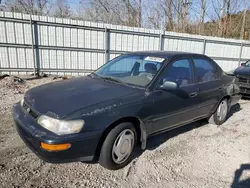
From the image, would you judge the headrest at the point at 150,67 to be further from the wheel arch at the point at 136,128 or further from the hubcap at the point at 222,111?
the hubcap at the point at 222,111

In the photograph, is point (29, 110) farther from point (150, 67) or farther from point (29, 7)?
point (29, 7)

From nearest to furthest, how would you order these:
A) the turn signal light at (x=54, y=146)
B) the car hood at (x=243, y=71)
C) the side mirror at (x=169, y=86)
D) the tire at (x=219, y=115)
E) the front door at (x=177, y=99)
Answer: the turn signal light at (x=54, y=146)
the side mirror at (x=169, y=86)
the front door at (x=177, y=99)
the tire at (x=219, y=115)
the car hood at (x=243, y=71)

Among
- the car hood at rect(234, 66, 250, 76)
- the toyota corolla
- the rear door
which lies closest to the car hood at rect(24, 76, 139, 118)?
the toyota corolla

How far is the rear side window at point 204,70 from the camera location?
3735 mm

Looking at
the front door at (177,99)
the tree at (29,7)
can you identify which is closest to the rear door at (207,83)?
the front door at (177,99)

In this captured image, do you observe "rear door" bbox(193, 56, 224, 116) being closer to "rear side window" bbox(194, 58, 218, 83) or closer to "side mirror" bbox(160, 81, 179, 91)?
"rear side window" bbox(194, 58, 218, 83)

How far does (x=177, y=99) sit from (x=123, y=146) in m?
1.22

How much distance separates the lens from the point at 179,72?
11.1 ft

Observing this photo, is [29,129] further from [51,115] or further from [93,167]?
[93,167]

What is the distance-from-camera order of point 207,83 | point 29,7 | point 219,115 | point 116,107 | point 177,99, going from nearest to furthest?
1. point 116,107
2. point 177,99
3. point 207,83
4. point 219,115
5. point 29,7

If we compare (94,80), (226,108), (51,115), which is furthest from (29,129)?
(226,108)

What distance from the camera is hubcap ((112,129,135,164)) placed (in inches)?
101

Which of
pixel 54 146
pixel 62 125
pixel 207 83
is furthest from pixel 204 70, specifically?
pixel 54 146

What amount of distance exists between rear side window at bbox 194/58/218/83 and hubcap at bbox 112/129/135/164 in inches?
71.8
